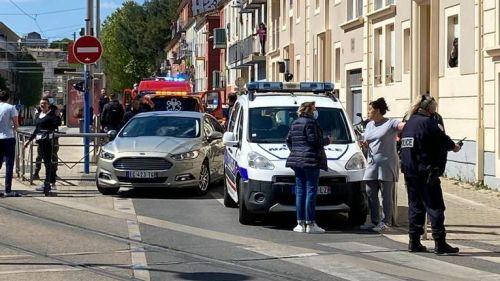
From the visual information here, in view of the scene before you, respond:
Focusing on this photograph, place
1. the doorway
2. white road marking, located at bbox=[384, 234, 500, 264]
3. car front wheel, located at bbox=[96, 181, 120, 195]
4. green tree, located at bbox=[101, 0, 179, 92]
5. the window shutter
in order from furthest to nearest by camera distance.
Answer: green tree, located at bbox=[101, 0, 179, 92] → the window shutter → the doorway → car front wheel, located at bbox=[96, 181, 120, 195] → white road marking, located at bbox=[384, 234, 500, 264]

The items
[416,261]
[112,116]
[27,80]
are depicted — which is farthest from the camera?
[27,80]

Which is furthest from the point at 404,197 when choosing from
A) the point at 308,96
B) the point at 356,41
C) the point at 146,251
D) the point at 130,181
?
the point at 356,41

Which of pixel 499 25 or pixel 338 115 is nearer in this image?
pixel 338 115

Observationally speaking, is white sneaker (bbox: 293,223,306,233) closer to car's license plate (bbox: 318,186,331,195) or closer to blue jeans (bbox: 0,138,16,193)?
car's license plate (bbox: 318,186,331,195)

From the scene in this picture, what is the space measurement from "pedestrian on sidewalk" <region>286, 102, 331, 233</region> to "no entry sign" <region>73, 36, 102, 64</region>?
8.15 meters

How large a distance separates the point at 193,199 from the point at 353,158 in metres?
4.32

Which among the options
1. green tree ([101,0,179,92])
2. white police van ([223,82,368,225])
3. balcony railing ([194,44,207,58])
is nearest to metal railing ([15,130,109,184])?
white police van ([223,82,368,225])

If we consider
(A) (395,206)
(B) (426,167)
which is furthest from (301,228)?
(B) (426,167)

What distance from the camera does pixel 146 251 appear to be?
31.7 feet

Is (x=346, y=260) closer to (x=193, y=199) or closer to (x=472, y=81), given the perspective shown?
(x=193, y=199)

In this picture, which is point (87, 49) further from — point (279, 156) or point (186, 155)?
point (279, 156)

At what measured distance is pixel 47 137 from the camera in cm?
1566

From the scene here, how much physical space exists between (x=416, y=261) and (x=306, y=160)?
235 centimetres

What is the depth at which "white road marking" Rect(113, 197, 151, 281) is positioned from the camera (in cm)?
840
